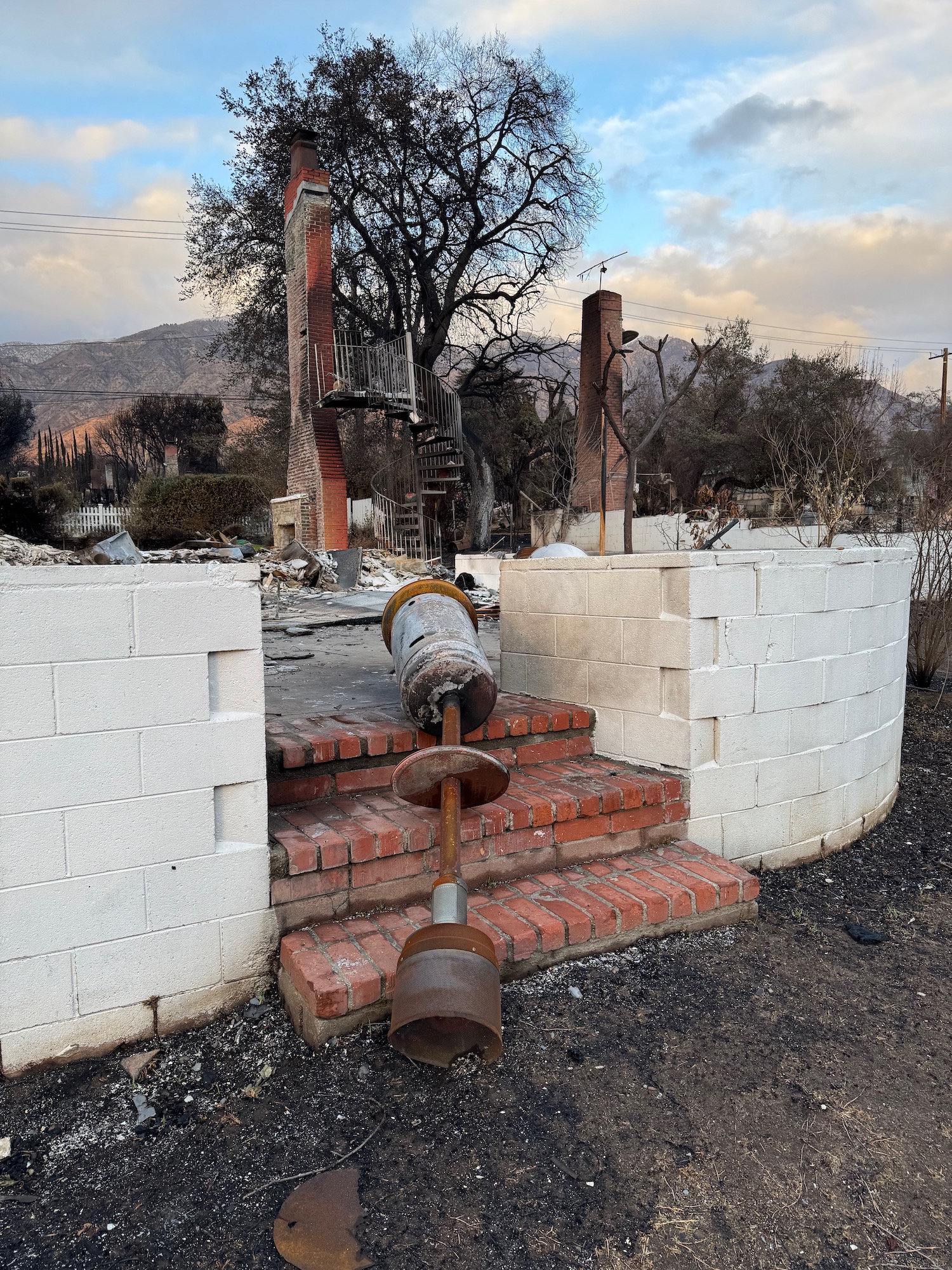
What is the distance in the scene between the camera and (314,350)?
15141 mm

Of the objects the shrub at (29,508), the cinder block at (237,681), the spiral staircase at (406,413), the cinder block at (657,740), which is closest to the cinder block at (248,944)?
the cinder block at (237,681)

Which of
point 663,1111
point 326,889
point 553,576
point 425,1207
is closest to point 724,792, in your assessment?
point 553,576

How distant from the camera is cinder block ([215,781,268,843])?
2.15 m

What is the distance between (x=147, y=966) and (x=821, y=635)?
2.89 metres

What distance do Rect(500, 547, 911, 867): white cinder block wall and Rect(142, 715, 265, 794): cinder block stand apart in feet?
5.42

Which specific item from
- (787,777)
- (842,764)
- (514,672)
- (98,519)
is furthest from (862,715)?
(98,519)

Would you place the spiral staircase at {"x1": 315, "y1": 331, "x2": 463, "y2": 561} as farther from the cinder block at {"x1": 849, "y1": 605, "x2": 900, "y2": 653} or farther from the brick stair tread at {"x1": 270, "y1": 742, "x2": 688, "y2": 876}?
the brick stair tread at {"x1": 270, "y1": 742, "x2": 688, "y2": 876}

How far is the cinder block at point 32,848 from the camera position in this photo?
1.83 meters

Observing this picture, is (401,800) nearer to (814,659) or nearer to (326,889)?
(326,889)

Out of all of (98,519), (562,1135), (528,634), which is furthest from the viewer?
(98,519)

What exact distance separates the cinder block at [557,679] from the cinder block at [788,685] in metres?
0.76

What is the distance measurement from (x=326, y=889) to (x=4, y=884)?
2.88 ft

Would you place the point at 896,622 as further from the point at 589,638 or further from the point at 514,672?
the point at 514,672

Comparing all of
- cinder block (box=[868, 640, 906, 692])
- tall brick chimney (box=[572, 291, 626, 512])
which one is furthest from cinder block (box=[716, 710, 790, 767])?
tall brick chimney (box=[572, 291, 626, 512])
